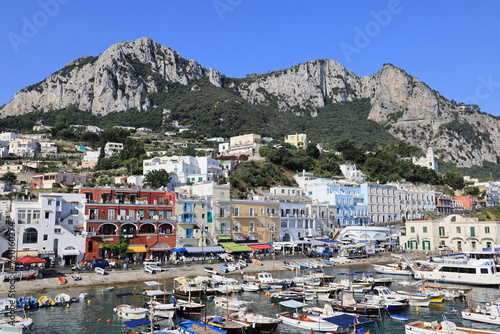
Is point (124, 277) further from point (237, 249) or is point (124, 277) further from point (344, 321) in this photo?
point (344, 321)

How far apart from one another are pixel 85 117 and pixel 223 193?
14857 cm

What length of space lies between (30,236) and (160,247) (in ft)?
53.5

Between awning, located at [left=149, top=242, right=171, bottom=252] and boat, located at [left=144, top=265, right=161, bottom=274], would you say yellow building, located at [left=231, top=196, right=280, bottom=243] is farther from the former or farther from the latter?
boat, located at [left=144, top=265, right=161, bottom=274]

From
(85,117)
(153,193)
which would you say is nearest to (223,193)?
(153,193)

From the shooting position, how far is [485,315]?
102ft

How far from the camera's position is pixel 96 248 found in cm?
5456

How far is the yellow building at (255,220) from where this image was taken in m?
67.7

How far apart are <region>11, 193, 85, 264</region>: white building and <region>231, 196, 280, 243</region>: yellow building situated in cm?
2310

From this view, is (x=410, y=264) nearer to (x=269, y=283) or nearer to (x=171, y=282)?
(x=269, y=283)

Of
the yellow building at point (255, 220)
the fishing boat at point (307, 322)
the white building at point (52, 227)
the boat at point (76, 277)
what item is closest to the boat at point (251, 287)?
the fishing boat at point (307, 322)

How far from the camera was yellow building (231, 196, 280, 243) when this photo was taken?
67.7 m

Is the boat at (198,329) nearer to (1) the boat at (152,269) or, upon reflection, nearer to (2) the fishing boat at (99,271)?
(2) the fishing boat at (99,271)

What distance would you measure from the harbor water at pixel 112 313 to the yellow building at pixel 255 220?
965 inches

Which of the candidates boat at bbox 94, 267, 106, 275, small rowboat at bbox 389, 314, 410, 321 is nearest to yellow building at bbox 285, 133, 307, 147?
boat at bbox 94, 267, 106, 275
